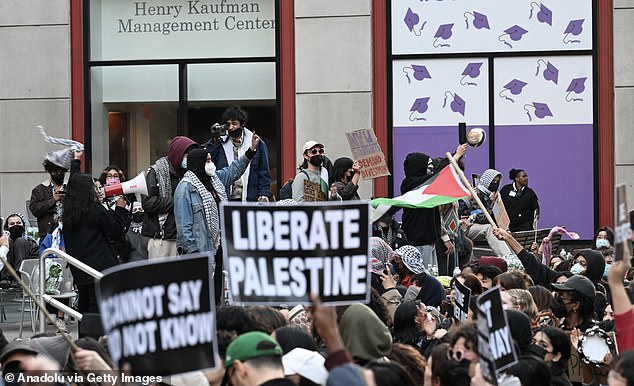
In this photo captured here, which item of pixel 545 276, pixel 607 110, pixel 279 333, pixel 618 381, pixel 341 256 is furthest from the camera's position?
pixel 607 110

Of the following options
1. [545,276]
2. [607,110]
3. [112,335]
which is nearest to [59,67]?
[607,110]

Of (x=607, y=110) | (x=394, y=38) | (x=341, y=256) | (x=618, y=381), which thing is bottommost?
(x=618, y=381)

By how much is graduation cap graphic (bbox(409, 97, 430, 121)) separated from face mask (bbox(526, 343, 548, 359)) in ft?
37.8

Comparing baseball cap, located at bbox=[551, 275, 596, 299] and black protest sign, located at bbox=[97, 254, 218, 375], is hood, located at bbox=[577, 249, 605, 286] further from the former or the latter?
black protest sign, located at bbox=[97, 254, 218, 375]

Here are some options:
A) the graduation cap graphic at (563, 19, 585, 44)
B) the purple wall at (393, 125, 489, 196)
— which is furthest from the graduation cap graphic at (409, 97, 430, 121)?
the graduation cap graphic at (563, 19, 585, 44)

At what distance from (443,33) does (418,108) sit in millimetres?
1187

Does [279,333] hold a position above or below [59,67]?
below

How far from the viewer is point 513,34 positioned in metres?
18.9

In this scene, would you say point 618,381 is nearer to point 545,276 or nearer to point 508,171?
point 545,276

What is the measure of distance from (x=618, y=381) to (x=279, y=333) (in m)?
2.01

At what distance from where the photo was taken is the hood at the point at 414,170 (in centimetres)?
1464

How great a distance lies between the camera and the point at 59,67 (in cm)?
1955

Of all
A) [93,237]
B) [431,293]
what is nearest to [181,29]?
[93,237]

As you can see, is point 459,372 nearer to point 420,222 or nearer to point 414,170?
point 420,222
